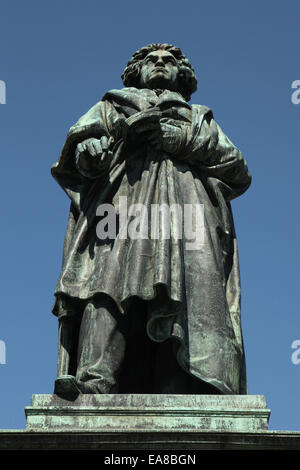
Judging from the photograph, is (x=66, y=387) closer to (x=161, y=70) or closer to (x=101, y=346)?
(x=101, y=346)

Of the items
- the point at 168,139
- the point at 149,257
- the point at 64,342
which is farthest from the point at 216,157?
the point at 64,342

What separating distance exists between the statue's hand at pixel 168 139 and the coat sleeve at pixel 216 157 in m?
0.11

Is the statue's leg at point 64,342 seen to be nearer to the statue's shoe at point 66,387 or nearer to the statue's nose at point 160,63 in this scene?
the statue's shoe at point 66,387

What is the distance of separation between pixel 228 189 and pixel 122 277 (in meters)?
2.16

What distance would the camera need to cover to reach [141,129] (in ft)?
43.8

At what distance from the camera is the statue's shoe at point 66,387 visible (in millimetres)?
11055

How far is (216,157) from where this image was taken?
1366cm

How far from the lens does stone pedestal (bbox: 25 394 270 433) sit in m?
10.8

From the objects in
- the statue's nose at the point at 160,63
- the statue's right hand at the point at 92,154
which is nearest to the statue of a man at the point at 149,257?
the statue's right hand at the point at 92,154

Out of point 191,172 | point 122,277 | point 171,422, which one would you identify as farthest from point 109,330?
point 191,172

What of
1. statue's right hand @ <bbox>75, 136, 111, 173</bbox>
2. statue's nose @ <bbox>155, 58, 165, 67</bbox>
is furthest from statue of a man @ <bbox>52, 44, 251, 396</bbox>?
statue's nose @ <bbox>155, 58, 165, 67</bbox>

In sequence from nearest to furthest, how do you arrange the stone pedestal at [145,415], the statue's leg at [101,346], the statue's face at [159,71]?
the stone pedestal at [145,415]
the statue's leg at [101,346]
the statue's face at [159,71]
